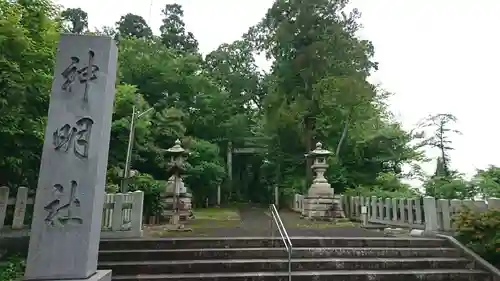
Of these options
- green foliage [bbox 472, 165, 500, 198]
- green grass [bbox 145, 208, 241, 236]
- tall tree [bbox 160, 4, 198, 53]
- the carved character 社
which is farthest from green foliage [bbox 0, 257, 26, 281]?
tall tree [bbox 160, 4, 198, 53]

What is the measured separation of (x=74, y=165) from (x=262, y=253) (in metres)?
3.38

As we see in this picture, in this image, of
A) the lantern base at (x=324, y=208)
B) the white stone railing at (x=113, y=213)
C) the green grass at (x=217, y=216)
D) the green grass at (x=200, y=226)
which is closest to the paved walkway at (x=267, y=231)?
the green grass at (x=200, y=226)

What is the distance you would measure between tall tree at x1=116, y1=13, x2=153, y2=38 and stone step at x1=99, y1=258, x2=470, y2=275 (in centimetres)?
2613

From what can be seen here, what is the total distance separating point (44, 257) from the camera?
156 inches

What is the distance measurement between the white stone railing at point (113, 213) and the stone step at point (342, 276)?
5.62 ft

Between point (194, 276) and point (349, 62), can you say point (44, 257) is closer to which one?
point (194, 276)

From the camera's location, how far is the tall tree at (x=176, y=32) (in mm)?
27688

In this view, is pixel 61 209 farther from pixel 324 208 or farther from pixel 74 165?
pixel 324 208

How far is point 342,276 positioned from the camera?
5.42m

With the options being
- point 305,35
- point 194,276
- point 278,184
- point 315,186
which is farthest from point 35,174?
point 278,184

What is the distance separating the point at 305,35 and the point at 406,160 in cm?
685

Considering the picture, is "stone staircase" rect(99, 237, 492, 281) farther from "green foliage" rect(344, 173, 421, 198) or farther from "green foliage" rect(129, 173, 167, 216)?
"green foliage" rect(344, 173, 421, 198)

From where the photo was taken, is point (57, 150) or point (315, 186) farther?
point (315, 186)

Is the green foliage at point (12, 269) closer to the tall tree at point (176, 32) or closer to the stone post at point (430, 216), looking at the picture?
the stone post at point (430, 216)
